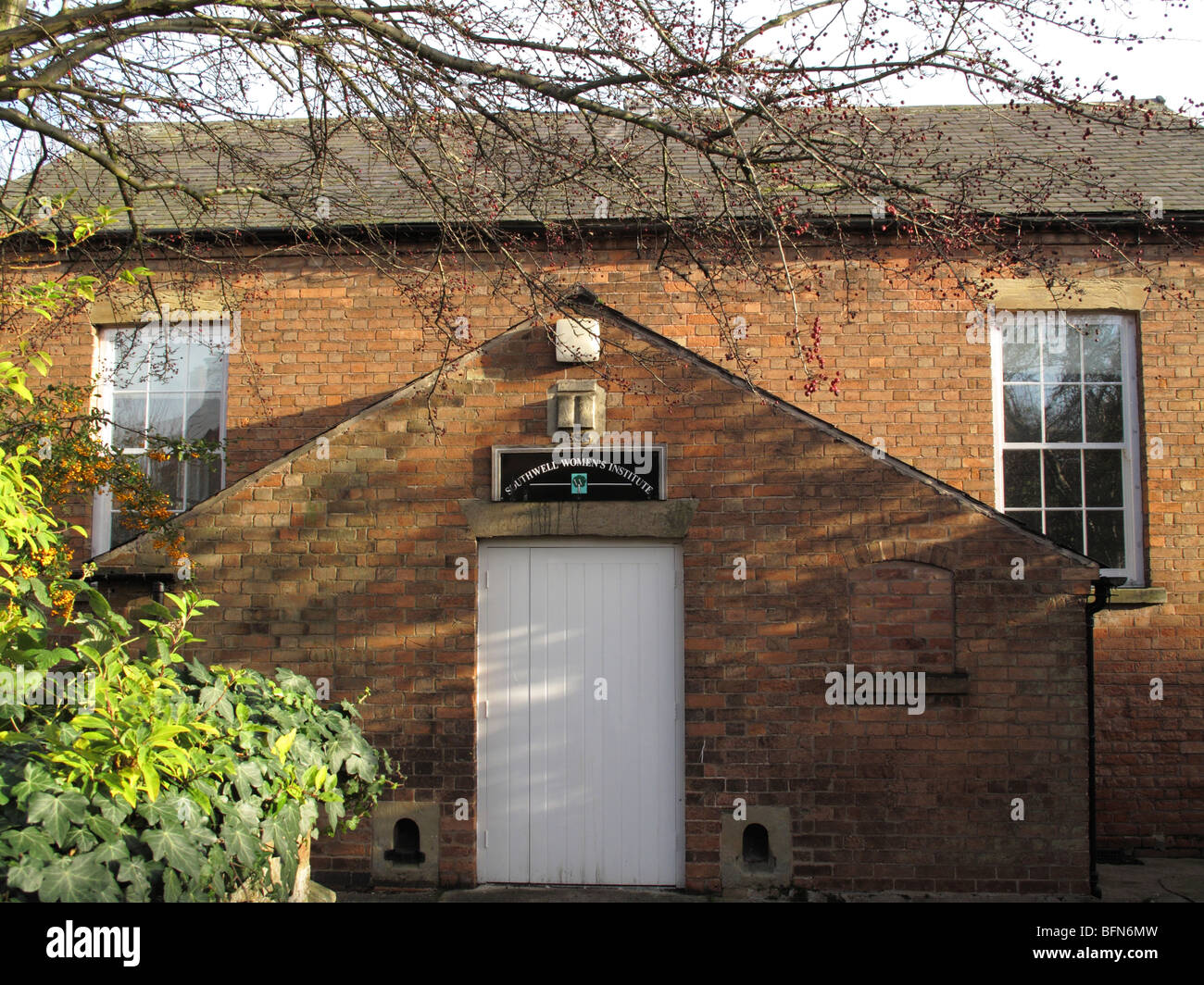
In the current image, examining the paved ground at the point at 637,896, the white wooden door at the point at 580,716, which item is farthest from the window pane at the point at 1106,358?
the white wooden door at the point at 580,716

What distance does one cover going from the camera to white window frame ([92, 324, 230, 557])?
32.4ft

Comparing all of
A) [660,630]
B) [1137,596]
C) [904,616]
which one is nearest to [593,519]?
[660,630]

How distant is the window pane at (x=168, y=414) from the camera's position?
10.1 metres

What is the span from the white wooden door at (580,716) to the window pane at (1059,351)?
14.9ft

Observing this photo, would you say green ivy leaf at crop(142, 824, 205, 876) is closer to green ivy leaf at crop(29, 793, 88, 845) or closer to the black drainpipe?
green ivy leaf at crop(29, 793, 88, 845)

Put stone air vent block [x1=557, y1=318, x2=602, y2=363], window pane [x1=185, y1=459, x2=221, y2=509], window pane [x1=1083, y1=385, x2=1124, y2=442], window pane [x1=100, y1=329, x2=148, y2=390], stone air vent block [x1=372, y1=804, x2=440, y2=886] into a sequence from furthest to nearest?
window pane [x1=185, y1=459, x2=221, y2=509]
window pane [x1=100, y1=329, x2=148, y2=390]
window pane [x1=1083, y1=385, x2=1124, y2=442]
stone air vent block [x1=557, y1=318, x2=602, y2=363]
stone air vent block [x1=372, y1=804, x2=440, y2=886]

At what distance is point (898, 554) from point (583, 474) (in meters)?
2.36

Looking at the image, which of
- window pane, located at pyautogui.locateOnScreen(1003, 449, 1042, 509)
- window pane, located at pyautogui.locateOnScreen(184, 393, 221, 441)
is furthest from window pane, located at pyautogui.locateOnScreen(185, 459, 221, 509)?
window pane, located at pyautogui.locateOnScreen(1003, 449, 1042, 509)

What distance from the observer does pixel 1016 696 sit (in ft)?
24.3

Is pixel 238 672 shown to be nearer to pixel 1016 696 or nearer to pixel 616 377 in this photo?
pixel 616 377

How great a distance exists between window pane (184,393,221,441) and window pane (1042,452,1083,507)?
7879 millimetres

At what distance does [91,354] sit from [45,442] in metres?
2.96

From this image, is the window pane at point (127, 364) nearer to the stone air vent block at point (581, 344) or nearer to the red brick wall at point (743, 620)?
the red brick wall at point (743, 620)

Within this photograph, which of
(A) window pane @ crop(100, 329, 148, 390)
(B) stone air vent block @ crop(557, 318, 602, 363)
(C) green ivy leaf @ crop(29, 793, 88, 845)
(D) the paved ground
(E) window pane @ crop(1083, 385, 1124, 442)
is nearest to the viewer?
(C) green ivy leaf @ crop(29, 793, 88, 845)
